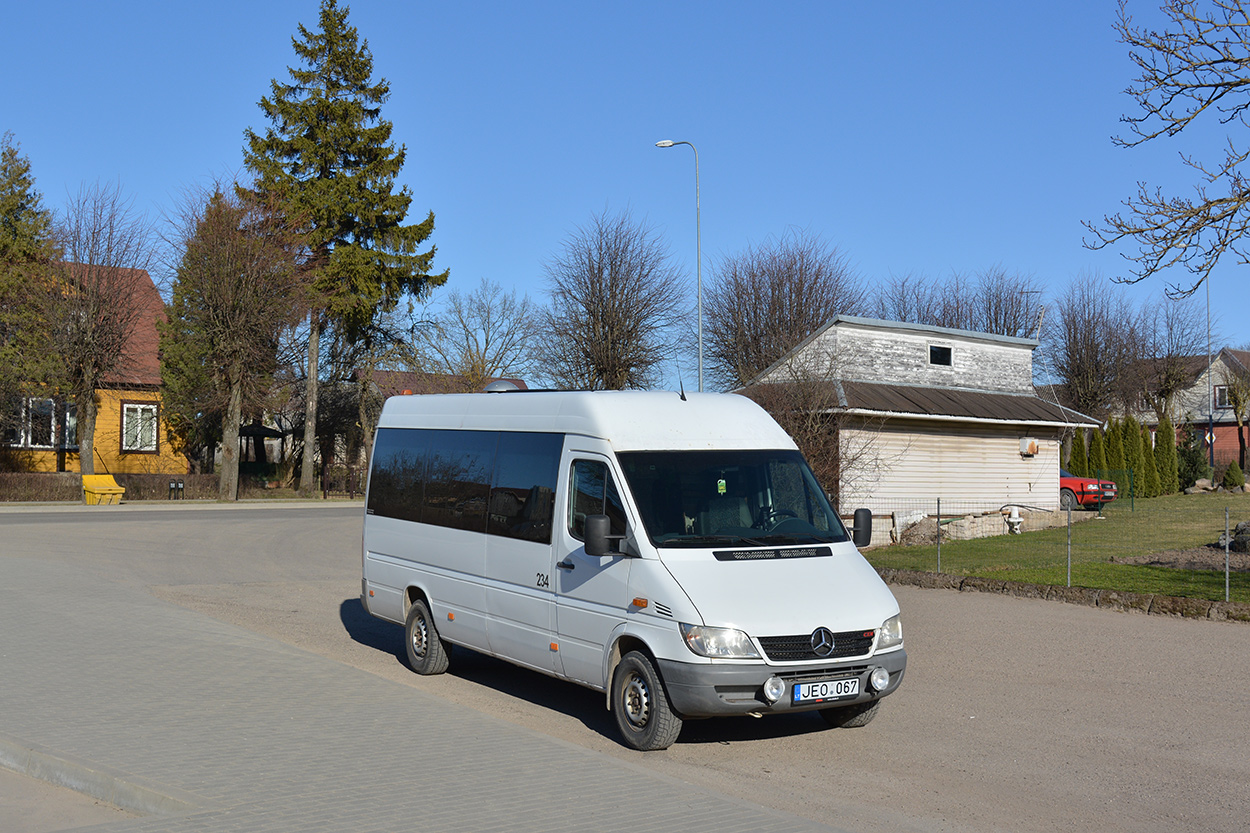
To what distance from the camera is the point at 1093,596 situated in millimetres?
14625

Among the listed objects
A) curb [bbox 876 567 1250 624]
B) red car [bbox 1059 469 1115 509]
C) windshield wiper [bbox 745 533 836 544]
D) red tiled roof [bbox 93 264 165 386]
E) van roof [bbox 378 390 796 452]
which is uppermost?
red tiled roof [bbox 93 264 165 386]

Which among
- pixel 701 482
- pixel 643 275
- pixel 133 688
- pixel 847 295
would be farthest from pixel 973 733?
pixel 847 295

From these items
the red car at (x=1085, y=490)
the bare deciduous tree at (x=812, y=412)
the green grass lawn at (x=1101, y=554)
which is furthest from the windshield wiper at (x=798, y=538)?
the red car at (x=1085, y=490)

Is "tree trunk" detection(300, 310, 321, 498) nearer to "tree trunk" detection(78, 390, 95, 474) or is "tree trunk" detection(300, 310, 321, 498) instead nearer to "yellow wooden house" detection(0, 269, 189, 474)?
"yellow wooden house" detection(0, 269, 189, 474)

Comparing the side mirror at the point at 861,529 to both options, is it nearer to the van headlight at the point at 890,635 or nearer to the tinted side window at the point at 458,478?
the van headlight at the point at 890,635

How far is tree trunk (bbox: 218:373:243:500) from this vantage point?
43.1 m

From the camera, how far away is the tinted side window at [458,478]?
984 centimetres

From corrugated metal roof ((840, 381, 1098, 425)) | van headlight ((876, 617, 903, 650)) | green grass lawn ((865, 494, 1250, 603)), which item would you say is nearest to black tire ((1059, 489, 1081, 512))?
green grass lawn ((865, 494, 1250, 603))

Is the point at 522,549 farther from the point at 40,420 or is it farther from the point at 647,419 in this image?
the point at 40,420

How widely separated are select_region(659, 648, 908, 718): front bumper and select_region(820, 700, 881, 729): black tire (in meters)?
0.92

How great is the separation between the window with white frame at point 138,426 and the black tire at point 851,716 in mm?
46337

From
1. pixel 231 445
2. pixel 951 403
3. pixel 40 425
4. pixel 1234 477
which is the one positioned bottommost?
pixel 1234 477

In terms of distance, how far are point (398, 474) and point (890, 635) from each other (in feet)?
18.6

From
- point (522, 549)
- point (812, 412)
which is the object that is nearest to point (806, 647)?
point (522, 549)
